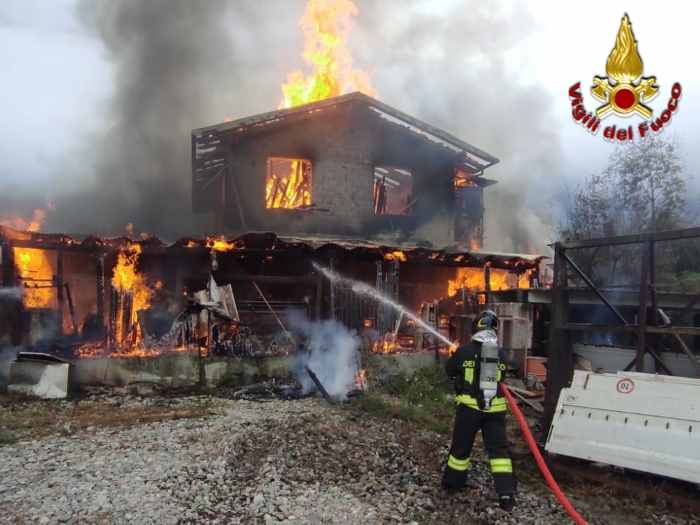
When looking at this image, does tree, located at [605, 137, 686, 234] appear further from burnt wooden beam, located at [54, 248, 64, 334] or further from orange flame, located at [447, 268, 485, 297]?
burnt wooden beam, located at [54, 248, 64, 334]

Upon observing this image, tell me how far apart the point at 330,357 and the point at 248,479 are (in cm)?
560

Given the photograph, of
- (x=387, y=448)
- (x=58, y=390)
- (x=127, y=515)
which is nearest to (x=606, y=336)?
(x=387, y=448)

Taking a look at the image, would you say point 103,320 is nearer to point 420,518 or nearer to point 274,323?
point 274,323

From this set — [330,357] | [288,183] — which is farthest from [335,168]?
[330,357]

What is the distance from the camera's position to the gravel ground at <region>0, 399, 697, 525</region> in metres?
A: 4.91

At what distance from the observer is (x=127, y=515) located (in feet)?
15.5

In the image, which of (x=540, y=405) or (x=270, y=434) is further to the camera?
(x=540, y=405)

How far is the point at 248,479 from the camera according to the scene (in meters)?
5.75

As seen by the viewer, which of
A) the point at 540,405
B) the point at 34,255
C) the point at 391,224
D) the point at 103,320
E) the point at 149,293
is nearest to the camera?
the point at 540,405

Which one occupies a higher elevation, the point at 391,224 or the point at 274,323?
the point at 391,224

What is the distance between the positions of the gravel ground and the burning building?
8.44 m

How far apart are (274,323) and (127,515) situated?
873 centimetres

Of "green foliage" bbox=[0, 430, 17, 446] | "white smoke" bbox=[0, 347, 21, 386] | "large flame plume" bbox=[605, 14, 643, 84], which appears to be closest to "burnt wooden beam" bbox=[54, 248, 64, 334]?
"white smoke" bbox=[0, 347, 21, 386]

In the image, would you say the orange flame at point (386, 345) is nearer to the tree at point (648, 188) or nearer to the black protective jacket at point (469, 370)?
the black protective jacket at point (469, 370)
